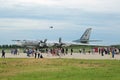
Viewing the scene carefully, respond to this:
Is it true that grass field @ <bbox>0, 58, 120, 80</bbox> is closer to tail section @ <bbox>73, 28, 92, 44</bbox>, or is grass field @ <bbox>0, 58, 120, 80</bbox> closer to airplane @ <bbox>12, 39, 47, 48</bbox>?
airplane @ <bbox>12, 39, 47, 48</bbox>

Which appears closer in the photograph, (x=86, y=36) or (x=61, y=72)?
(x=61, y=72)

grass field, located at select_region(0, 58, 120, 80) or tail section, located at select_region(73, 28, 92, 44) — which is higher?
tail section, located at select_region(73, 28, 92, 44)

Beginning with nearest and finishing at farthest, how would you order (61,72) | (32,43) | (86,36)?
(61,72) < (32,43) < (86,36)

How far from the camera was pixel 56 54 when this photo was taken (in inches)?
2938

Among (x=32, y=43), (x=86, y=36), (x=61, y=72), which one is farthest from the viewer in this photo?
(x=86, y=36)

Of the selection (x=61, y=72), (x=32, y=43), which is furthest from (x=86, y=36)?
(x=61, y=72)

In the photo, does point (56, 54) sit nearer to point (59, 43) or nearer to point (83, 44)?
point (59, 43)

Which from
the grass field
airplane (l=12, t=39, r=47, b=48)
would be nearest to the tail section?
airplane (l=12, t=39, r=47, b=48)

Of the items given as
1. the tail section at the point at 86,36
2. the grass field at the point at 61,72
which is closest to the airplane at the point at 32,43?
the tail section at the point at 86,36

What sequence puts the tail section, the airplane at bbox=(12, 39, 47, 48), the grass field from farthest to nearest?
the tail section, the airplane at bbox=(12, 39, 47, 48), the grass field

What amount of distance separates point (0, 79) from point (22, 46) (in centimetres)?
9329

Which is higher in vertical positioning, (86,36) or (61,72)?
(86,36)

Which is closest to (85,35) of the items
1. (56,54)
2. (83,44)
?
Answer: (83,44)

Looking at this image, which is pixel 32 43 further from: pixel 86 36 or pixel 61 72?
pixel 61 72
